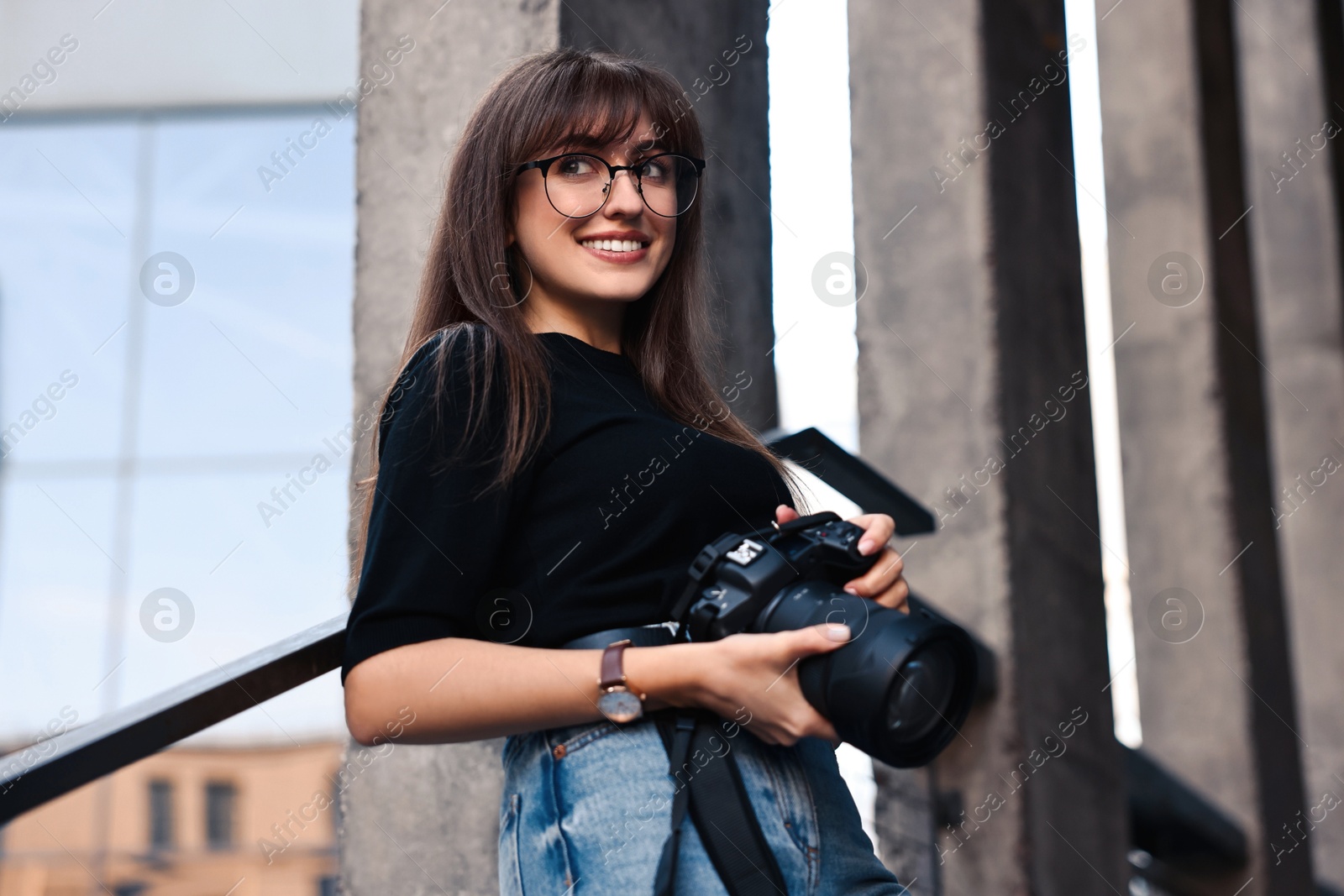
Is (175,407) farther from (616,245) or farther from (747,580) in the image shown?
(747,580)

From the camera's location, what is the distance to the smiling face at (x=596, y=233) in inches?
50.7

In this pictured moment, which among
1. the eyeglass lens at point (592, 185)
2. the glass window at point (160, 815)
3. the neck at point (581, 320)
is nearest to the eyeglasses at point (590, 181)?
the eyeglass lens at point (592, 185)

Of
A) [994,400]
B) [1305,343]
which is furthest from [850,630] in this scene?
[1305,343]

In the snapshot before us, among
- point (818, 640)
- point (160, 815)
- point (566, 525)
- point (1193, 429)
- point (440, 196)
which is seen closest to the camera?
point (818, 640)

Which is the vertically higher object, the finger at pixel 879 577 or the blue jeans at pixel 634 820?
the finger at pixel 879 577

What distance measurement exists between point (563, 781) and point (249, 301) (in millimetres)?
8182

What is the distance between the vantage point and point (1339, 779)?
5465 mm

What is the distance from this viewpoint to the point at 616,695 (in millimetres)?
1020

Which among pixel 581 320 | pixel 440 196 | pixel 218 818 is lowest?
pixel 218 818

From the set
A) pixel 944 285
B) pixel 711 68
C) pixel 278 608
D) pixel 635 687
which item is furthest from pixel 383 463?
pixel 278 608

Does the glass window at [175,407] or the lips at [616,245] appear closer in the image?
the lips at [616,245]

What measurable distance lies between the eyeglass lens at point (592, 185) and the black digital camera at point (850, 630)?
40cm

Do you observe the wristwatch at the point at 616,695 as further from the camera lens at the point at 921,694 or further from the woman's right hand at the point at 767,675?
the camera lens at the point at 921,694

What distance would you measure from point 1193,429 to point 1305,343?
2.18 metres
